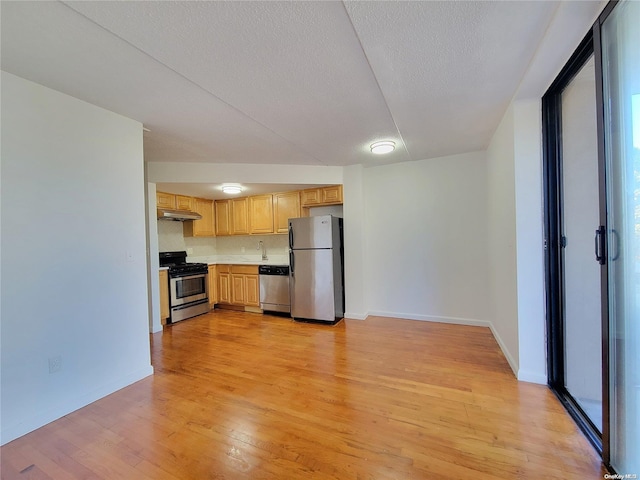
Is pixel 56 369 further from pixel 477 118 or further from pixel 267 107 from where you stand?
pixel 477 118

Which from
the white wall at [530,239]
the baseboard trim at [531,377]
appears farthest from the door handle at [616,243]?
the baseboard trim at [531,377]

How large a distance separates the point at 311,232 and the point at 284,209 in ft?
2.88

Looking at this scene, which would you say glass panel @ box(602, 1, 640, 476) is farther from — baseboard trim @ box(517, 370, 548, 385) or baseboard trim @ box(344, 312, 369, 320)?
baseboard trim @ box(344, 312, 369, 320)

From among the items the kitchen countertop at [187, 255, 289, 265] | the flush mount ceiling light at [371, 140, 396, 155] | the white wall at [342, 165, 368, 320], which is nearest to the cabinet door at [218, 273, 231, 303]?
the kitchen countertop at [187, 255, 289, 265]

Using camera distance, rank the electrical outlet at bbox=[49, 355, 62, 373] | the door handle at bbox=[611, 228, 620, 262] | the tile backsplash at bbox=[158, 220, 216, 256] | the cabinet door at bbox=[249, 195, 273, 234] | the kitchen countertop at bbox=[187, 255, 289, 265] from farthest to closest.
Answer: the kitchen countertop at bbox=[187, 255, 289, 265] → the cabinet door at bbox=[249, 195, 273, 234] → the tile backsplash at bbox=[158, 220, 216, 256] → the electrical outlet at bbox=[49, 355, 62, 373] → the door handle at bbox=[611, 228, 620, 262]

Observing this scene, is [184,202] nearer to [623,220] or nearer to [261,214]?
[261,214]

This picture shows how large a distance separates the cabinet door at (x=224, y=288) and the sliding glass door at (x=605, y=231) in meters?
4.45

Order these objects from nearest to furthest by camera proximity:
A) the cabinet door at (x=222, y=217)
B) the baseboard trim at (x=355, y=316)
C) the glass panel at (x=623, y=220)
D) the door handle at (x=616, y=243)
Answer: the glass panel at (x=623, y=220)
the door handle at (x=616, y=243)
the baseboard trim at (x=355, y=316)
the cabinet door at (x=222, y=217)

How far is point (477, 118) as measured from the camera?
2.54 m

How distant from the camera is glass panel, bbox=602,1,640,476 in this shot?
119 cm

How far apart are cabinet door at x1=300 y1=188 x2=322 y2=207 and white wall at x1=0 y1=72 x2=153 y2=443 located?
246 cm

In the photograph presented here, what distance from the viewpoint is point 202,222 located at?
509 cm

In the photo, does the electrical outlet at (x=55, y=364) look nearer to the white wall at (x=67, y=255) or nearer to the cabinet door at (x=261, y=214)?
the white wall at (x=67, y=255)

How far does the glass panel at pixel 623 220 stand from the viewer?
119 centimetres
